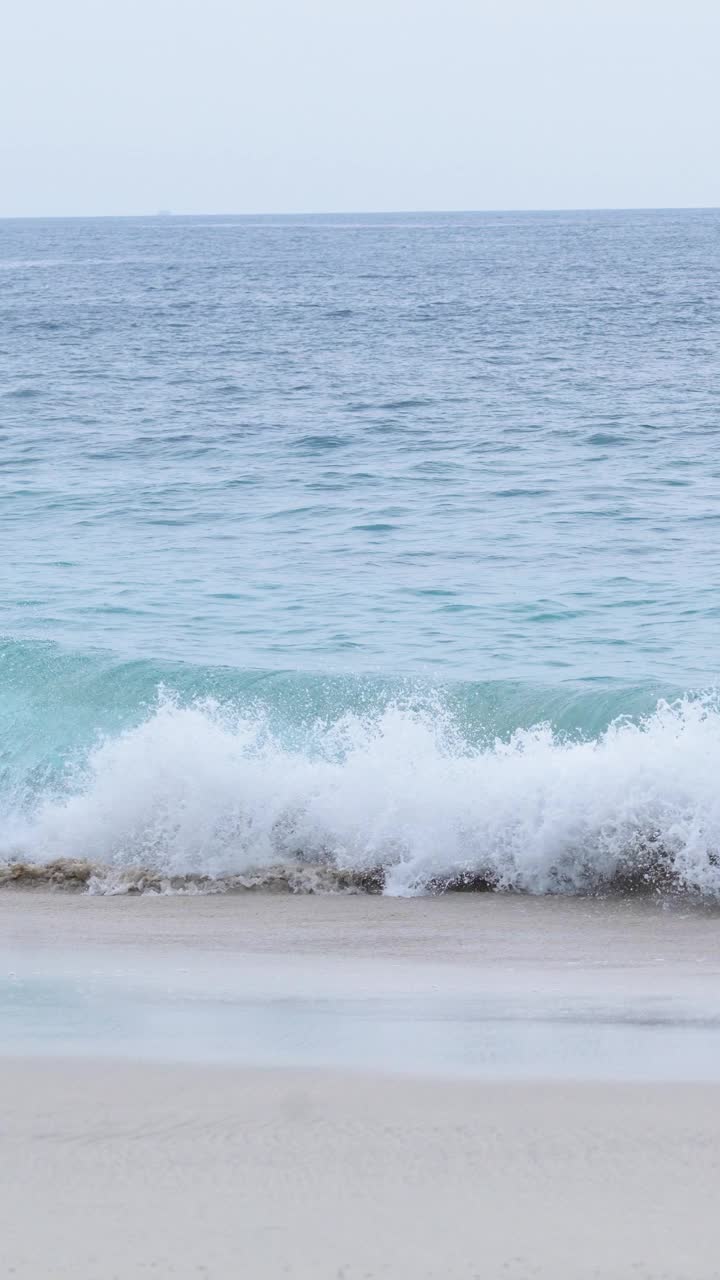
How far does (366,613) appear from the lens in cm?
1133

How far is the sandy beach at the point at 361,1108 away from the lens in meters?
3.28

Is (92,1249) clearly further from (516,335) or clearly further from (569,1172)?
(516,335)

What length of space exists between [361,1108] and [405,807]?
330 centimetres

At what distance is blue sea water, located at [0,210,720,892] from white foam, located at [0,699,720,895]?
0.02m

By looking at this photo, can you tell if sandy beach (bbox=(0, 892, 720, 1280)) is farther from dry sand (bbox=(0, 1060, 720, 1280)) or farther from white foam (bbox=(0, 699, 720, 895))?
white foam (bbox=(0, 699, 720, 895))

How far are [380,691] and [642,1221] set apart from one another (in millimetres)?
6114

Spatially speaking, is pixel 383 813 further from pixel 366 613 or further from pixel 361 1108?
pixel 366 613

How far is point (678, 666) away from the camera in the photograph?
9734 mm

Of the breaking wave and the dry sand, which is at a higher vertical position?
the dry sand

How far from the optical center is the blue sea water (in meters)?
7.22

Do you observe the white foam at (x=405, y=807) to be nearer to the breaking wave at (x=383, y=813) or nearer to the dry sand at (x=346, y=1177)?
the breaking wave at (x=383, y=813)

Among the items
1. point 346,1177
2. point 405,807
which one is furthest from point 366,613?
point 346,1177

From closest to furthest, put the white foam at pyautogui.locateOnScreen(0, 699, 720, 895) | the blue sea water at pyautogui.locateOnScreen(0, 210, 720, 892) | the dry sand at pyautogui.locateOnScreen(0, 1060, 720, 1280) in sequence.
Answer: the dry sand at pyautogui.locateOnScreen(0, 1060, 720, 1280)
the white foam at pyautogui.locateOnScreen(0, 699, 720, 895)
the blue sea water at pyautogui.locateOnScreen(0, 210, 720, 892)

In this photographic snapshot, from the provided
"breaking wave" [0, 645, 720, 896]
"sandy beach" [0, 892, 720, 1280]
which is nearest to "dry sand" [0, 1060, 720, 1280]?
"sandy beach" [0, 892, 720, 1280]
